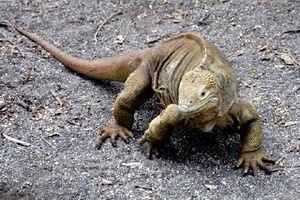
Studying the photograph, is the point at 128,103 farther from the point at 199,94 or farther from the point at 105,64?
the point at 199,94

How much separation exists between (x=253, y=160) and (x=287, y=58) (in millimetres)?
2193

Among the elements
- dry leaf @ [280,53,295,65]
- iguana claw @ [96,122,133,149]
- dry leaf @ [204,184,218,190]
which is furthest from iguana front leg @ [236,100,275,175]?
dry leaf @ [280,53,295,65]

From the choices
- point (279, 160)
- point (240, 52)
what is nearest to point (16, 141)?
point (279, 160)

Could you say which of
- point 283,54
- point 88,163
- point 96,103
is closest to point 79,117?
point 96,103

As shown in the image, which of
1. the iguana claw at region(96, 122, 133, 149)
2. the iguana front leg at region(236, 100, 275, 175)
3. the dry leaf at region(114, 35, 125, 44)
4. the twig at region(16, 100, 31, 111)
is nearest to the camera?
the iguana front leg at region(236, 100, 275, 175)

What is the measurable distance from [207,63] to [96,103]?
178 cm

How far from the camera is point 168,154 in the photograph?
646 cm

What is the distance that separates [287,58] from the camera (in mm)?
7918

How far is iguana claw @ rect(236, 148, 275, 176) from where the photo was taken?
6129 mm

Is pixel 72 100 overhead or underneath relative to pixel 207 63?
underneath

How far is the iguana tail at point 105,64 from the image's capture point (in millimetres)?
7219

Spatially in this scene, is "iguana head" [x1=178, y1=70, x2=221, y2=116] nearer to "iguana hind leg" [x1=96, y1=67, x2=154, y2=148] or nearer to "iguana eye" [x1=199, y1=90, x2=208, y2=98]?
"iguana eye" [x1=199, y1=90, x2=208, y2=98]

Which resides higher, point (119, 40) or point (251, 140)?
point (251, 140)

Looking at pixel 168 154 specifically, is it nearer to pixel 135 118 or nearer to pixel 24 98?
pixel 135 118
